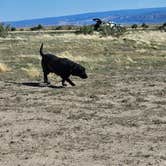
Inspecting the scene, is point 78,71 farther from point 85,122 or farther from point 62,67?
point 85,122

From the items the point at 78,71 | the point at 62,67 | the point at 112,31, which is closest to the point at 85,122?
the point at 62,67

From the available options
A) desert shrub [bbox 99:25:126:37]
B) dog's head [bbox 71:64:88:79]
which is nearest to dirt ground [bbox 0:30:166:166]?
dog's head [bbox 71:64:88:79]

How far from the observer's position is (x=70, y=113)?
50.0 ft

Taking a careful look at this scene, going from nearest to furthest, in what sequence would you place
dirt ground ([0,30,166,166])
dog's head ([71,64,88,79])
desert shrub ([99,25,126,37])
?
dirt ground ([0,30,166,166]) → dog's head ([71,64,88,79]) → desert shrub ([99,25,126,37])

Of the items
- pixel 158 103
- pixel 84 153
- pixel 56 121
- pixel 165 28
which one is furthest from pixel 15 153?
pixel 165 28

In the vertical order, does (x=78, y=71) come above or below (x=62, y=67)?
below

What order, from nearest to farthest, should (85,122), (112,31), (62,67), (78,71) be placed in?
(85,122) < (62,67) < (78,71) < (112,31)

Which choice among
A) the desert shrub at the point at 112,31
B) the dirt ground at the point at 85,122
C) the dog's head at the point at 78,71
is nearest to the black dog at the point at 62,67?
the dog's head at the point at 78,71

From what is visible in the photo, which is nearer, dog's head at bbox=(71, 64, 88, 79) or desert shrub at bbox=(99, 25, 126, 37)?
dog's head at bbox=(71, 64, 88, 79)

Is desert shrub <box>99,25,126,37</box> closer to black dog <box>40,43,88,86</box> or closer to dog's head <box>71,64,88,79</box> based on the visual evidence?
dog's head <box>71,64,88,79</box>

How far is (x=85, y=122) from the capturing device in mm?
13828

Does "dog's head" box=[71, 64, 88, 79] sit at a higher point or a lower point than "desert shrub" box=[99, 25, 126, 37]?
higher

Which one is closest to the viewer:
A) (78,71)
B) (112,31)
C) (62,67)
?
(62,67)

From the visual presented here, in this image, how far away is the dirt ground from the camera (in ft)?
33.8
